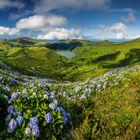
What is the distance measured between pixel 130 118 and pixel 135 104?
187cm

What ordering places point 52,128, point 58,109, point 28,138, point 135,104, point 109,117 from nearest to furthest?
point 28,138 < point 52,128 < point 58,109 < point 109,117 < point 135,104

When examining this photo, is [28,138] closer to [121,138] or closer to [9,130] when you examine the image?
[9,130]

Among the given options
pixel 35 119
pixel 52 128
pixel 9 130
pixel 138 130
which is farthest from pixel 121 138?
pixel 9 130

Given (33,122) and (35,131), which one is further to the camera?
(33,122)

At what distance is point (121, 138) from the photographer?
677 centimetres

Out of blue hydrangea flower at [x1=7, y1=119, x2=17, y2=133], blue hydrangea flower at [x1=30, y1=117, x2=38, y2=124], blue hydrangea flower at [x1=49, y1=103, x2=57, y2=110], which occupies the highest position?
blue hydrangea flower at [x1=49, y1=103, x2=57, y2=110]

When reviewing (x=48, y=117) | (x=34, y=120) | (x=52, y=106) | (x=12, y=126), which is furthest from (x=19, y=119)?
(x=52, y=106)

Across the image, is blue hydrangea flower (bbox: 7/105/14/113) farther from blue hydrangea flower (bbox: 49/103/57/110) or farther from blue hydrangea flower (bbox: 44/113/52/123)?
blue hydrangea flower (bbox: 49/103/57/110)

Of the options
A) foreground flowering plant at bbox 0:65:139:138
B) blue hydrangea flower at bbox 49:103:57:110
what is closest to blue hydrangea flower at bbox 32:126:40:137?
foreground flowering plant at bbox 0:65:139:138

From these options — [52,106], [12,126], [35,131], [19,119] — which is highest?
[52,106]

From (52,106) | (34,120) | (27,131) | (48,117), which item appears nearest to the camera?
(27,131)

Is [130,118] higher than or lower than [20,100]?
lower

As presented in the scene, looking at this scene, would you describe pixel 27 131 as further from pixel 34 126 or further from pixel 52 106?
pixel 52 106

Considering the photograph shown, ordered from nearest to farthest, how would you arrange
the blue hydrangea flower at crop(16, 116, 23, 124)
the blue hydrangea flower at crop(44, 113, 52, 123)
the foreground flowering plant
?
the foreground flowering plant
the blue hydrangea flower at crop(16, 116, 23, 124)
the blue hydrangea flower at crop(44, 113, 52, 123)
